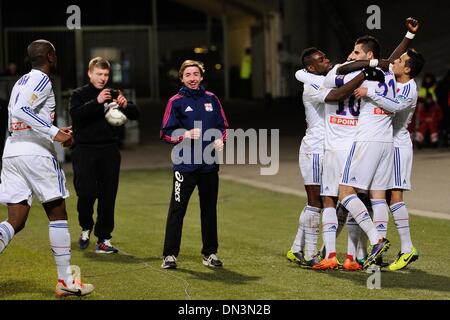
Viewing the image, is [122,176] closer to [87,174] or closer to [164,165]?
[164,165]

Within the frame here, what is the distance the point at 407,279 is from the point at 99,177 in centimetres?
384

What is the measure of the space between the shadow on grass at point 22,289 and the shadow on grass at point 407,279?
8.82ft

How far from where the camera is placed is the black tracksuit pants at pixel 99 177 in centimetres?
1150

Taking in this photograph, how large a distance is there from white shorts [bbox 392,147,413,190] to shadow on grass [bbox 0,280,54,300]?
3.54 m

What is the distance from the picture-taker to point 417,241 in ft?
39.3

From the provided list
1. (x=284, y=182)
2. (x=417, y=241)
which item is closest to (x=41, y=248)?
(x=417, y=241)

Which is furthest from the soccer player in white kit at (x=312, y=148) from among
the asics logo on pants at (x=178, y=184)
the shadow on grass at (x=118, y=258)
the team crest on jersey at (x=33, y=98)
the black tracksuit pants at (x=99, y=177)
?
the team crest on jersey at (x=33, y=98)

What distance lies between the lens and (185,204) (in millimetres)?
10352

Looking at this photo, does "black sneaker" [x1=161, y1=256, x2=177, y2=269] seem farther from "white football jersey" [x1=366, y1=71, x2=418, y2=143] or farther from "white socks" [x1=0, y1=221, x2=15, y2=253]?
"white football jersey" [x1=366, y1=71, x2=418, y2=143]

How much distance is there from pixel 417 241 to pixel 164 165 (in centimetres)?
1167

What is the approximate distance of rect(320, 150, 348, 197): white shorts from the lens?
983cm

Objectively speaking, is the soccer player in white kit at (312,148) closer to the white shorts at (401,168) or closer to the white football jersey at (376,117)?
the white football jersey at (376,117)

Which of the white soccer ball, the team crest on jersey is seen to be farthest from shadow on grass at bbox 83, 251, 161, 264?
the team crest on jersey

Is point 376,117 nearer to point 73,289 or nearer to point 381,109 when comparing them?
point 381,109
